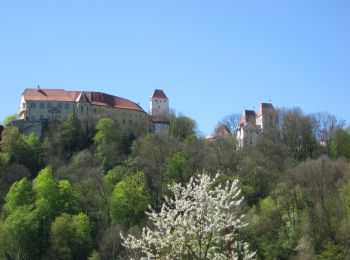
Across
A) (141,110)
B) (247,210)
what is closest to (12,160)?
(141,110)

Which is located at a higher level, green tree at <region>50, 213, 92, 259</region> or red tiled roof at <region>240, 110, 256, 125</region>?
red tiled roof at <region>240, 110, 256, 125</region>

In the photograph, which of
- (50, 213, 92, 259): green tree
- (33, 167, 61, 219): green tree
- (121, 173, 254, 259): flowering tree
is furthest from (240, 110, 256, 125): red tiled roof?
(121, 173, 254, 259): flowering tree

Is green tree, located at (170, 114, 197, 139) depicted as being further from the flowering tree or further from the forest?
the flowering tree

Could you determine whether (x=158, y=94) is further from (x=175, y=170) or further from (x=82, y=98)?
(x=175, y=170)

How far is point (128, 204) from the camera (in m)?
62.3

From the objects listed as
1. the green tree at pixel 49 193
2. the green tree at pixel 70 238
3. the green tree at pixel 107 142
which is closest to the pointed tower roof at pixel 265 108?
the green tree at pixel 107 142

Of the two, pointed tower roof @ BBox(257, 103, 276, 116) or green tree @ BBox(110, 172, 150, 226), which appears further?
pointed tower roof @ BBox(257, 103, 276, 116)

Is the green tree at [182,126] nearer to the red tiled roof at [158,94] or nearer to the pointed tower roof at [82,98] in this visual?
the pointed tower roof at [82,98]

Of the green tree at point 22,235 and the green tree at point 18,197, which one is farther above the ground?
the green tree at point 18,197

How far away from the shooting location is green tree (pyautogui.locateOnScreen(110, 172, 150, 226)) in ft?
204

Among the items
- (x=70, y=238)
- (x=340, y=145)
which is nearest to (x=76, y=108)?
(x=70, y=238)

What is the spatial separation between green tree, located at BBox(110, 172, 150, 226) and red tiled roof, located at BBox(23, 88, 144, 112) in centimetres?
3139

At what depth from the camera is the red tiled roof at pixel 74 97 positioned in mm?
93075

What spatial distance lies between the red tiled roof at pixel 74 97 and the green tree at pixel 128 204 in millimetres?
31386
